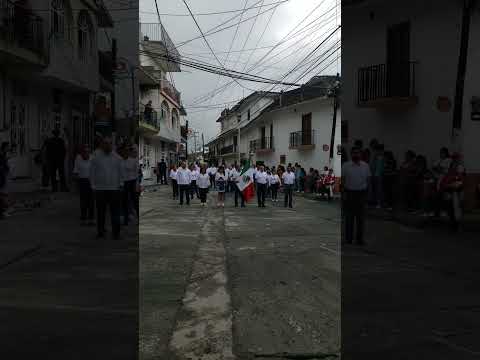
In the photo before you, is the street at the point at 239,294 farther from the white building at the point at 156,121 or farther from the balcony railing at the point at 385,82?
the balcony railing at the point at 385,82

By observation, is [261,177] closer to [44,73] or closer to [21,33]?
[44,73]

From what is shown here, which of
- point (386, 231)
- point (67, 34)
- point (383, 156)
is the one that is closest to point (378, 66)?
point (383, 156)

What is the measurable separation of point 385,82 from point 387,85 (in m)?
0.21

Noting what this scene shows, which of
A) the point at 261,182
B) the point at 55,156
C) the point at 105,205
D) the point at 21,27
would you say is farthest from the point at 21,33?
the point at 261,182

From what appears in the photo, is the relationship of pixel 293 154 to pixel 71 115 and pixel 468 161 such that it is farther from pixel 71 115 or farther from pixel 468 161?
pixel 468 161

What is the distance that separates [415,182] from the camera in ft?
42.2

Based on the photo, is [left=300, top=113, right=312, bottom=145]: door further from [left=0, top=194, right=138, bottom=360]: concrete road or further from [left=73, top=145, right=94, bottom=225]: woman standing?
[left=0, top=194, right=138, bottom=360]: concrete road

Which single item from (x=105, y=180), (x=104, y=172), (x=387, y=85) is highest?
(x=387, y=85)

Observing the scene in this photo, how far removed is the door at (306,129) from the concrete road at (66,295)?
27182 mm

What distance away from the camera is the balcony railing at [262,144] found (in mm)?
43531

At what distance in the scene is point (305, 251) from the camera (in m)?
7.85

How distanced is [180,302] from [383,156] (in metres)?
10.2

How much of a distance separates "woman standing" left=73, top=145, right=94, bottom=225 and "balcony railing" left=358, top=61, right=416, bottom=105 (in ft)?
30.9

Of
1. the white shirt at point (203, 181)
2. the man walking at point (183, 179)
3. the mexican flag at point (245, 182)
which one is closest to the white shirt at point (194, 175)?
the man walking at point (183, 179)
